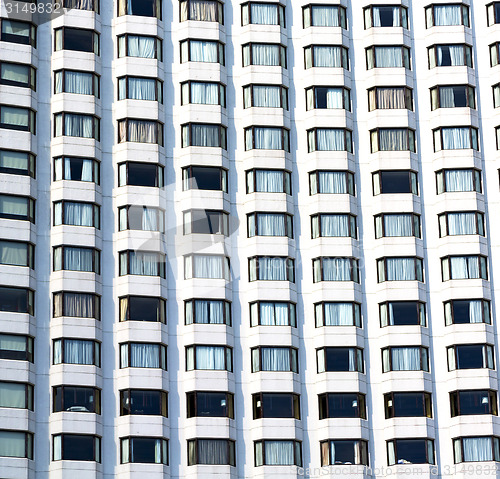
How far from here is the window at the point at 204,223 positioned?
297 feet

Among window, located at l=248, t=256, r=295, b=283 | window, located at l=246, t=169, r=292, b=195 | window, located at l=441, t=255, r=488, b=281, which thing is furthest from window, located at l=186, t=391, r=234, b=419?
window, located at l=441, t=255, r=488, b=281

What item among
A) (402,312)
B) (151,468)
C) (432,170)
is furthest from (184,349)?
(432,170)

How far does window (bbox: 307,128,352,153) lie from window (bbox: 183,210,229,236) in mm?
8626

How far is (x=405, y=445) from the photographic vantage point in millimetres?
86750

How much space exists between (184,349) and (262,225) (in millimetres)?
10326

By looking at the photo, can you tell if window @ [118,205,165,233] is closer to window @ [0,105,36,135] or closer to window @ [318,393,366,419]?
window @ [0,105,36,135]

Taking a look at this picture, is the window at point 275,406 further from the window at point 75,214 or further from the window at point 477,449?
the window at point 75,214

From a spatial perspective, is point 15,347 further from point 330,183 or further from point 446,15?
point 446,15

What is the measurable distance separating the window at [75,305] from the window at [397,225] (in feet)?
66.4

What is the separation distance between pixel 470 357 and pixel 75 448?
26910 millimetres

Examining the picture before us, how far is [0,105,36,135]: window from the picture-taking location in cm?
9000

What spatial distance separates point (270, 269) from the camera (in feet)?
296

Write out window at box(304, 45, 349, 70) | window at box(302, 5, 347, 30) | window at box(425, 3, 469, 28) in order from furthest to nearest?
window at box(425, 3, 469, 28) → window at box(302, 5, 347, 30) → window at box(304, 45, 349, 70)

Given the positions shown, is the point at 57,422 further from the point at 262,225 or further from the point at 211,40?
the point at 211,40
